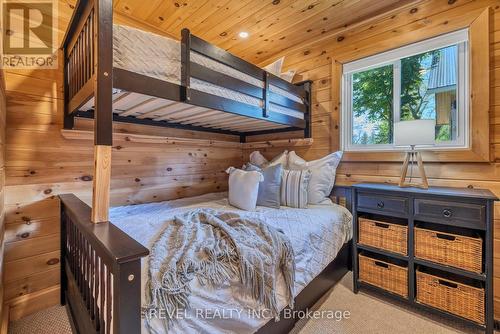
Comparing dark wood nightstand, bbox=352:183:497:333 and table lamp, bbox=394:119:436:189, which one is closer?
dark wood nightstand, bbox=352:183:497:333

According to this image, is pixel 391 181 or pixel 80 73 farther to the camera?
pixel 391 181

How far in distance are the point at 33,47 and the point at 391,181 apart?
10.1 ft

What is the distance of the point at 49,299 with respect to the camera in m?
1.75

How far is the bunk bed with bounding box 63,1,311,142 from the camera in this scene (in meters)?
1.20

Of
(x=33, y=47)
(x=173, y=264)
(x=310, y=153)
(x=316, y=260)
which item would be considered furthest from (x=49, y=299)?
(x=310, y=153)

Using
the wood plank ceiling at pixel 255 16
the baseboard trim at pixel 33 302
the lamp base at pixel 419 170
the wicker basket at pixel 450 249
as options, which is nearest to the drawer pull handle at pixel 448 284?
the wicker basket at pixel 450 249

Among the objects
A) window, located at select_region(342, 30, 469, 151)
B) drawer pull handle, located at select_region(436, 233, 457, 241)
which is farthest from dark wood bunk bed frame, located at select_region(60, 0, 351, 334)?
window, located at select_region(342, 30, 469, 151)

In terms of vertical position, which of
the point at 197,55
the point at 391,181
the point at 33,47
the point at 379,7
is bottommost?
the point at 391,181

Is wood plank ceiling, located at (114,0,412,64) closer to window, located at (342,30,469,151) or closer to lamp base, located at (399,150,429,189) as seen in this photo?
window, located at (342,30,469,151)

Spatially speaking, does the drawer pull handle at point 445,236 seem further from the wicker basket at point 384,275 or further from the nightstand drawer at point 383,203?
the wicker basket at point 384,275

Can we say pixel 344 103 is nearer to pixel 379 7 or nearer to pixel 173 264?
pixel 379 7

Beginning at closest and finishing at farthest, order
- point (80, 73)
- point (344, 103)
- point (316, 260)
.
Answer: point (80, 73)
point (316, 260)
point (344, 103)

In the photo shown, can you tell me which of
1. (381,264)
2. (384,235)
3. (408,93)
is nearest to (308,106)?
(408,93)
